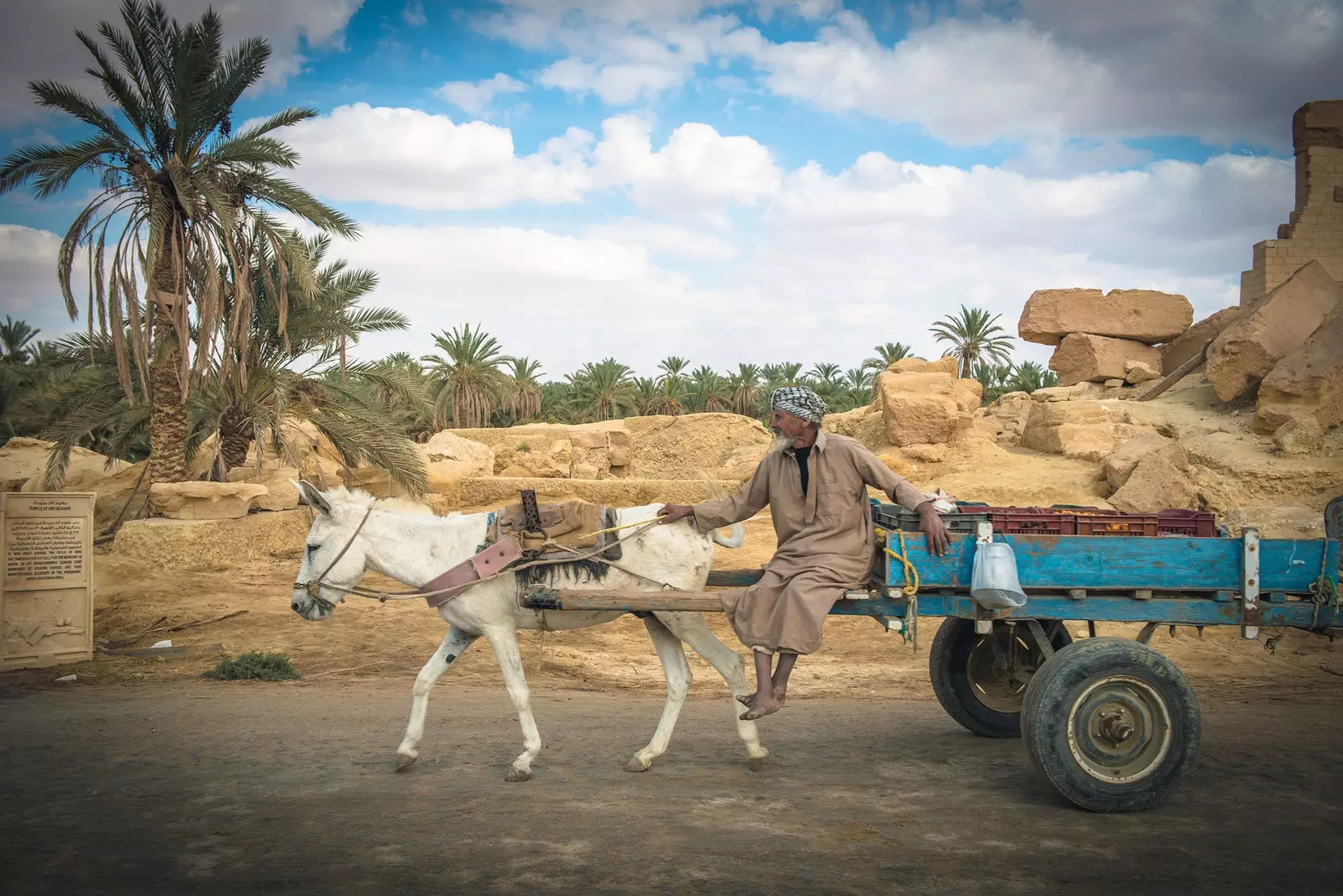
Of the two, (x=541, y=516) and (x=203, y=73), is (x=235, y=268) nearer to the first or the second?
(x=203, y=73)

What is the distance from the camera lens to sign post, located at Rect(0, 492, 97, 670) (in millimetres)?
9148

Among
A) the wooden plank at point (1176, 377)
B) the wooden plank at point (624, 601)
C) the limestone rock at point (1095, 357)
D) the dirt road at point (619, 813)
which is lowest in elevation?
the dirt road at point (619, 813)

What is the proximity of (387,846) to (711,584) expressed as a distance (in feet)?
8.19

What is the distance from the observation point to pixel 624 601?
16.2 ft

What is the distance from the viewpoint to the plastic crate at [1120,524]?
5176 mm

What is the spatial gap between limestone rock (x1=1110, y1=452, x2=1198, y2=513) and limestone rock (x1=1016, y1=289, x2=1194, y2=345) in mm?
10066

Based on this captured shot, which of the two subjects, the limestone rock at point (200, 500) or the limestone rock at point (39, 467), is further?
the limestone rock at point (39, 467)

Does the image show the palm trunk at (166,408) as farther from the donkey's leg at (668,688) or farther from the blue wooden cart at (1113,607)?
the blue wooden cart at (1113,607)

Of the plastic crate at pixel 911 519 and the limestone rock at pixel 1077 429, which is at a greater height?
the limestone rock at pixel 1077 429

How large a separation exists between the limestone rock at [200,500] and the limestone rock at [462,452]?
502 cm

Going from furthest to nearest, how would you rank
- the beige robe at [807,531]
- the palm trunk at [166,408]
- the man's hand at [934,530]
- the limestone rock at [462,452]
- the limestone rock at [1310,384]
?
1. the limestone rock at [462,452]
2. the palm trunk at [166,408]
3. the limestone rock at [1310,384]
4. the beige robe at [807,531]
5. the man's hand at [934,530]

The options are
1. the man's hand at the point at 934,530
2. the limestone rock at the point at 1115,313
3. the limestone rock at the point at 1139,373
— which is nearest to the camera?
the man's hand at the point at 934,530

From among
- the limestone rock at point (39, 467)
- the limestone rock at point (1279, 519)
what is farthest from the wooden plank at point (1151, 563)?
the limestone rock at point (39, 467)

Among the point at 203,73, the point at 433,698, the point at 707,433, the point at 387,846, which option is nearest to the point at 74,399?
the point at 203,73
